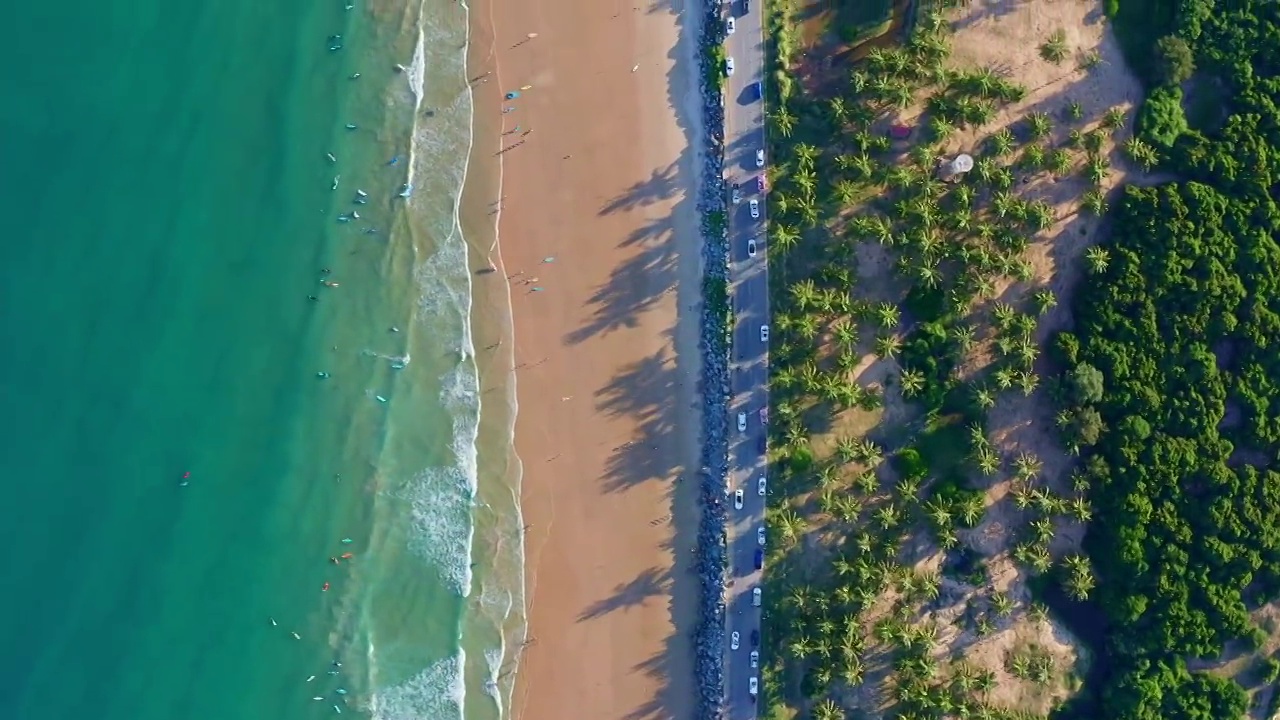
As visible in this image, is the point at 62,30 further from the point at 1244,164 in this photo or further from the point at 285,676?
the point at 1244,164

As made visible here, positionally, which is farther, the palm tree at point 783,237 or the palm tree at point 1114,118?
the palm tree at point 1114,118


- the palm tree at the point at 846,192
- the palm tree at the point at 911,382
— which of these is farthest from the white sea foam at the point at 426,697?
the palm tree at the point at 846,192

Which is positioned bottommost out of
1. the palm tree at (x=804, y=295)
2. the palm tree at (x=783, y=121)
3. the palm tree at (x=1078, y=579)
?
the palm tree at (x=1078, y=579)

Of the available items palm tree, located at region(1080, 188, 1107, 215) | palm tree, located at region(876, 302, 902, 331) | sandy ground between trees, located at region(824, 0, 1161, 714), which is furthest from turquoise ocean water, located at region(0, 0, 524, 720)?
palm tree, located at region(1080, 188, 1107, 215)

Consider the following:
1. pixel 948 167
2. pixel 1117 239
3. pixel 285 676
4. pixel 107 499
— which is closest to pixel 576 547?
pixel 285 676

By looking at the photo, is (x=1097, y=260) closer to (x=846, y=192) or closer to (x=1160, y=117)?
(x=1160, y=117)

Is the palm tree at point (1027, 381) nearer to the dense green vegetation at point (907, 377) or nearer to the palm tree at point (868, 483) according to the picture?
the dense green vegetation at point (907, 377)
